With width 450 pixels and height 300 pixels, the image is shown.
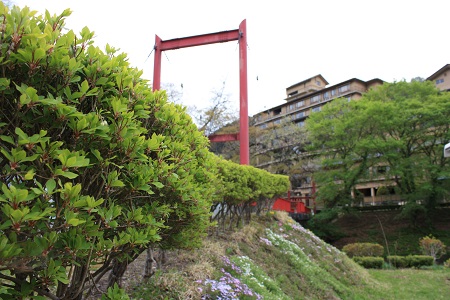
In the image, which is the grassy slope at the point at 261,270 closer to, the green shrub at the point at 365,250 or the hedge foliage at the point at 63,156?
the hedge foliage at the point at 63,156

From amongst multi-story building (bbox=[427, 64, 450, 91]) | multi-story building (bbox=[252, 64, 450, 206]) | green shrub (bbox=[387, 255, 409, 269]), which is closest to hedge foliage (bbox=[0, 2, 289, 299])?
green shrub (bbox=[387, 255, 409, 269])

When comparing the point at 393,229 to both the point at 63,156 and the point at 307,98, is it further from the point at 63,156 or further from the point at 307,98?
the point at 307,98

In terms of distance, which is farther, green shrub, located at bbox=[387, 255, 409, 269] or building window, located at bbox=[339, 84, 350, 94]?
building window, located at bbox=[339, 84, 350, 94]

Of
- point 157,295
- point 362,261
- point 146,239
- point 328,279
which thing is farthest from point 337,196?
point 146,239

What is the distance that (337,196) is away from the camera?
77.4 ft

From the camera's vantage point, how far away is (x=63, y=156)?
58.2 inches

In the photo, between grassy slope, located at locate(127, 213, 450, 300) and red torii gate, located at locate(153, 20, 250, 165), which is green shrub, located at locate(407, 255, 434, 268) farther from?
red torii gate, located at locate(153, 20, 250, 165)

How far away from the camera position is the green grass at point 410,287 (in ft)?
25.8

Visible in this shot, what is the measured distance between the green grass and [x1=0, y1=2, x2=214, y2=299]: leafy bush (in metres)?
6.70

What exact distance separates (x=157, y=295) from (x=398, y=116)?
71.2 ft

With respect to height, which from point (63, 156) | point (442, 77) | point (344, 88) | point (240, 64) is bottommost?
point (63, 156)

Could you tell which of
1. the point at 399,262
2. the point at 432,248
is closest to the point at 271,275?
the point at 399,262

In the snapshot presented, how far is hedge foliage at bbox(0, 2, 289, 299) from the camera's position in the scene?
146 centimetres

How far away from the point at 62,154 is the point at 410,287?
1008cm
